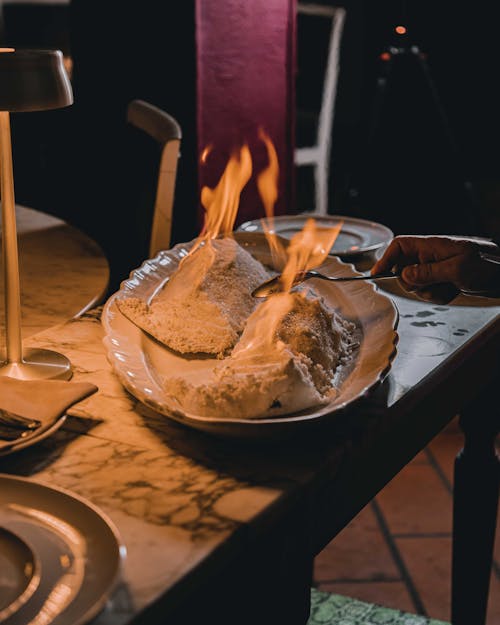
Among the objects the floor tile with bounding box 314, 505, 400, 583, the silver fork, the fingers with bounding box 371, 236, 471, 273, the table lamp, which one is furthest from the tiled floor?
the silver fork

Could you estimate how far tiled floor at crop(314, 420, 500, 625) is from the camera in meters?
2.06

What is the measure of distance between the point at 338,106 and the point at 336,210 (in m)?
0.99

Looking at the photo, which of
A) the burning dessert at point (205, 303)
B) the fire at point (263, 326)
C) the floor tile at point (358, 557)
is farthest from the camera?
the floor tile at point (358, 557)

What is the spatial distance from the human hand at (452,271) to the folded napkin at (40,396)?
526mm

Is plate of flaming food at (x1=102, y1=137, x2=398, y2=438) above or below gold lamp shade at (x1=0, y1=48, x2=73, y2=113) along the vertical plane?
below

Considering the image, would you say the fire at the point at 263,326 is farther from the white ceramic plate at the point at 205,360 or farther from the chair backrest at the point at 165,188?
the chair backrest at the point at 165,188

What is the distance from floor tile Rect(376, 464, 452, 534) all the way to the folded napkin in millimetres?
1741

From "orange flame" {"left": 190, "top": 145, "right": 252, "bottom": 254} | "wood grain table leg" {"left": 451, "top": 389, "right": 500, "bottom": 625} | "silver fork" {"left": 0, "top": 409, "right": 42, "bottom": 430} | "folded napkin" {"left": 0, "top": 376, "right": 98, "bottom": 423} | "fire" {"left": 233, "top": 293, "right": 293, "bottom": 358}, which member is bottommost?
"wood grain table leg" {"left": 451, "top": 389, "right": 500, "bottom": 625}

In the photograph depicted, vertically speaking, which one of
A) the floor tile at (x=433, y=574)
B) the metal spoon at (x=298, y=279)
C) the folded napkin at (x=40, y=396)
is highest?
the metal spoon at (x=298, y=279)

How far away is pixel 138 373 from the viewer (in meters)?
0.86

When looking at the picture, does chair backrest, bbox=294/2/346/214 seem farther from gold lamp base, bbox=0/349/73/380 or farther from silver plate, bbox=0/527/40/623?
silver plate, bbox=0/527/40/623

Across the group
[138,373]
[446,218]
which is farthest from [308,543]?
[446,218]

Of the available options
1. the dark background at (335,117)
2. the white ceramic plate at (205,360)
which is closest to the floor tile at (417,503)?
the dark background at (335,117)

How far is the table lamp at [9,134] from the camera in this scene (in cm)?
84
